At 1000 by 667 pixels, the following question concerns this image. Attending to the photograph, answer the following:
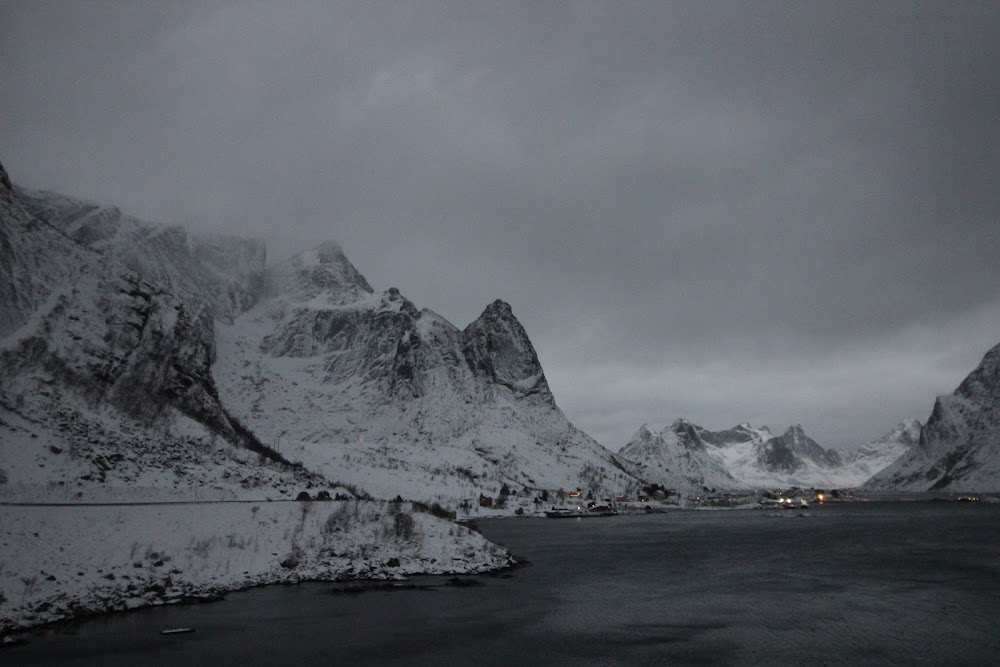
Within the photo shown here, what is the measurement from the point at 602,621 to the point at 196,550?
25.9m

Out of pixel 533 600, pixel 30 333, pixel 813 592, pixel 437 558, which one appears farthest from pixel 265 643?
pixel 30 333

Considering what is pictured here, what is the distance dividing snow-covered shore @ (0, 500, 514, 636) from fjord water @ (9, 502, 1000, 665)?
6.90 ft

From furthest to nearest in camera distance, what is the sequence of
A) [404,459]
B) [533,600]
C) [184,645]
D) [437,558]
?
1. [404,459]
2. [437,558]
3. [533,600]
4. [184,645]

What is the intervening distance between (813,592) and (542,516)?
10970 cm

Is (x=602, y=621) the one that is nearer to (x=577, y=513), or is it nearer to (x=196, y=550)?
(x=196, y=550)

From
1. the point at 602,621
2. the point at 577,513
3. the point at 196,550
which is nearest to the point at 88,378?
the point at 196,550

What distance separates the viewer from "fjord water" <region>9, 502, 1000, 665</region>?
28.0m

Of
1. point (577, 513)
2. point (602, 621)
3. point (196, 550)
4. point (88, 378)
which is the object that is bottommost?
point (577, 513)

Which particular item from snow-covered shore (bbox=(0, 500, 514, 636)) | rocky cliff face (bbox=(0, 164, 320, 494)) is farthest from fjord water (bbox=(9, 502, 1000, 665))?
rocky cliff face (bbox=(0, 164, 320, 494))

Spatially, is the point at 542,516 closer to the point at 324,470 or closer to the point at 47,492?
the point at 324,470

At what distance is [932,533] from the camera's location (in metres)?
96.7

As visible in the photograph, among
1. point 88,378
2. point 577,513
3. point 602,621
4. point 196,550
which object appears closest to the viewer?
point 602,621

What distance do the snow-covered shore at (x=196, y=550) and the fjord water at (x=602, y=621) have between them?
2.10 meters

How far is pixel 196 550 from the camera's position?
4247 centimetres
